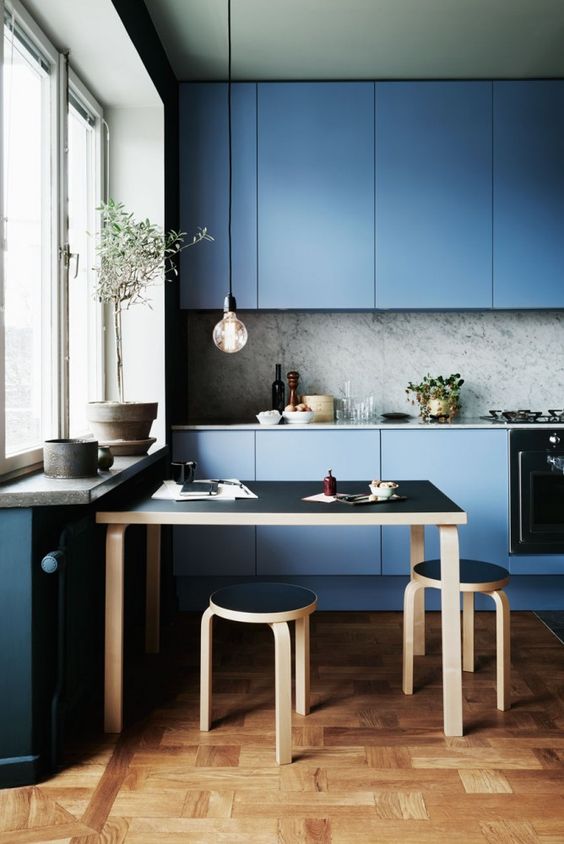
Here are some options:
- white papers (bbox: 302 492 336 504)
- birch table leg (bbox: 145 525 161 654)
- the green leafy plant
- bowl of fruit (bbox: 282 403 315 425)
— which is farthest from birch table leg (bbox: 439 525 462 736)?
bowl of fruit (bbox: 282 403 315 425)

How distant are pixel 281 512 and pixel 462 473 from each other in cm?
173

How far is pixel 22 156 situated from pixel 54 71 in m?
0.53

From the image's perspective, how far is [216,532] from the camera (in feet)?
12.8

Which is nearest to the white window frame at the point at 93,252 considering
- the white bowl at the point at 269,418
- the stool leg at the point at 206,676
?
the white bowl at the point at 269,418

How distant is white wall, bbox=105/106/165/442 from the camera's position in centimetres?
371

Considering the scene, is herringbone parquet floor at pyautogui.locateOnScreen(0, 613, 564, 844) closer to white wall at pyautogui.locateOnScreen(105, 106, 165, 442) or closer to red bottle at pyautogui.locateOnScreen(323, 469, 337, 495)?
red bottle at pyautogui.locateOnScreen(323, 469, 337, 495)

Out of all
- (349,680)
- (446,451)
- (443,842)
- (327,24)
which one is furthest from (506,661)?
(327,24)

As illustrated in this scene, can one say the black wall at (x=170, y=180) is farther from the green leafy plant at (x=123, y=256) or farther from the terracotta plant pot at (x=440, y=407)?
the terracotta plant pot at (x=440, y=407)

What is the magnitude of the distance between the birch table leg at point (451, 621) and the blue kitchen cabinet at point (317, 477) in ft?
4.67

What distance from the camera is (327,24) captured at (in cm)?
347

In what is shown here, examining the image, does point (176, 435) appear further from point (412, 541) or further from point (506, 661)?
point (506, 661)

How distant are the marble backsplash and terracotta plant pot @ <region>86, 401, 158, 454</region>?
136cm

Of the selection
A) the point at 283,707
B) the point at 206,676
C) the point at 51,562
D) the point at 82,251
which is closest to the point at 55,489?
the point at 51,562

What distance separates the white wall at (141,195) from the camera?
3707mm
